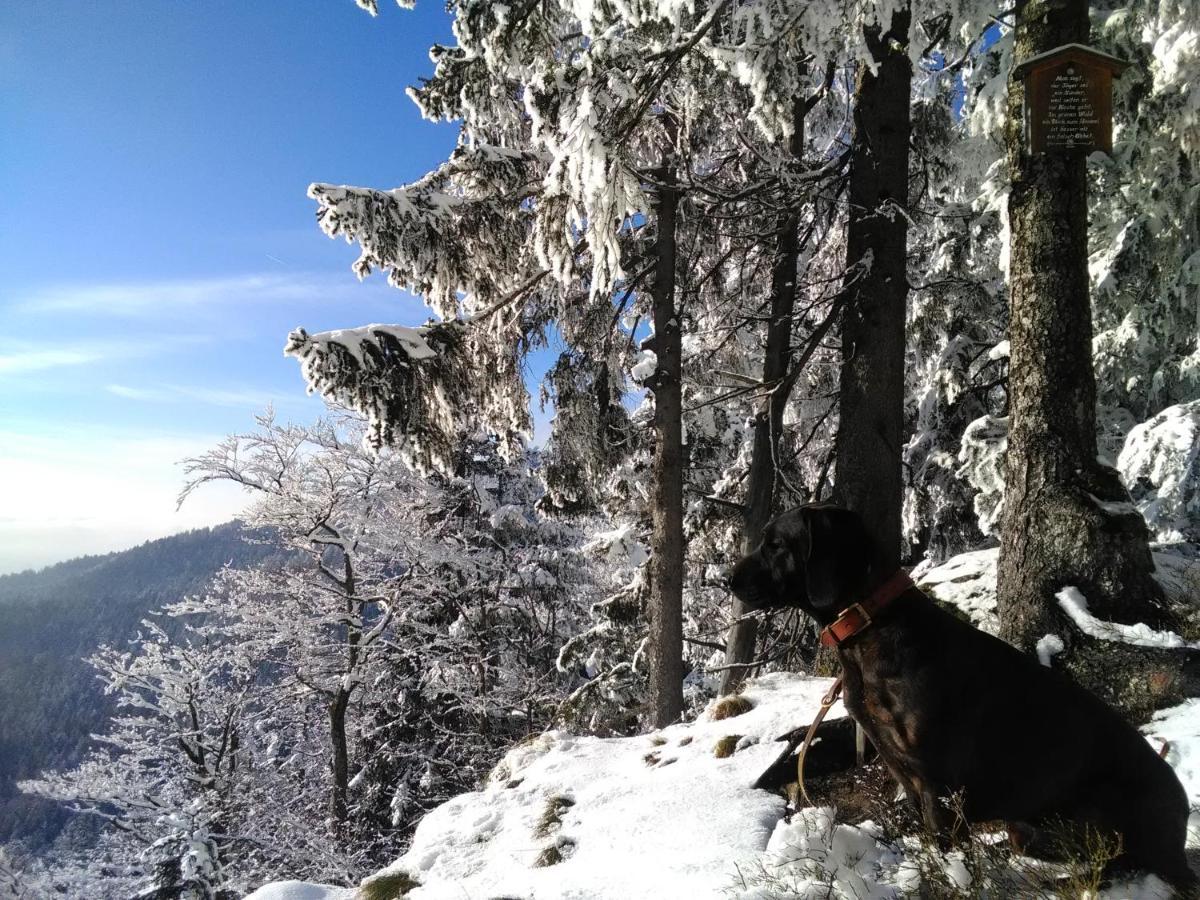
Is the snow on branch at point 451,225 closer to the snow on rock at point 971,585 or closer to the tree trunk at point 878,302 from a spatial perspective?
the tree trunk at point 878,302

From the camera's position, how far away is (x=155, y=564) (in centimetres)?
15962

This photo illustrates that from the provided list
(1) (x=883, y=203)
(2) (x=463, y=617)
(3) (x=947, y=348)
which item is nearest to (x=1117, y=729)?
(1) (x=883, y=203)

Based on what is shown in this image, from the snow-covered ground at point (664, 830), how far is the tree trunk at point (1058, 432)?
0.71m

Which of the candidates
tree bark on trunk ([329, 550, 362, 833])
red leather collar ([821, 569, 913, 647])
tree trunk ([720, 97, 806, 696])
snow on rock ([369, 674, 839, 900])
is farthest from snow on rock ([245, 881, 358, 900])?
tree bark on trunk ([329, 550, 362, 833])

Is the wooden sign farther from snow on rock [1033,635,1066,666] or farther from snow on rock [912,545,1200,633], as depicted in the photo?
snow on rock [1033,635,1066,666]

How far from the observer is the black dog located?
7.55 feet

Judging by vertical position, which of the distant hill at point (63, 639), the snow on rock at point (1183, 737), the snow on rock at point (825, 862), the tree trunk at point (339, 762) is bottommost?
the distant hill at point (63, 639)

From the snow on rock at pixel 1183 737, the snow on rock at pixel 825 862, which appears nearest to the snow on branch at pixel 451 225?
the snow on rock at pixel 825 862

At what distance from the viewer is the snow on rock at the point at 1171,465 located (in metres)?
5.86

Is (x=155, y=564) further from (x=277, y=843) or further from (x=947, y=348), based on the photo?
(x=947, y=348)

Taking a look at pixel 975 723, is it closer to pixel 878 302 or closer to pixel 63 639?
pixel 878 302

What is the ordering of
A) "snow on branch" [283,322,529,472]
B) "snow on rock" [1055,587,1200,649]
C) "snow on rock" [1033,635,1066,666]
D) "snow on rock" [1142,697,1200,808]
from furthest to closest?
"snow on branch" [283,322,529,472]
"snow on rock" [1033,635,1066,666]
"snow on rock" [1055,587,1200,649]
"snow on rock" [1142,697,1200,808]

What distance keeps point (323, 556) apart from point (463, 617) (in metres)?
4.02

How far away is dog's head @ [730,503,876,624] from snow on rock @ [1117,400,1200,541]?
4.75 metres
